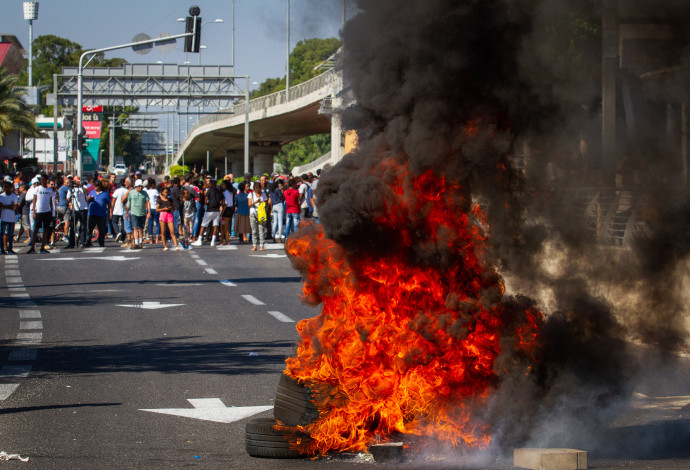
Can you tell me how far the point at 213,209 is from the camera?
2422cm

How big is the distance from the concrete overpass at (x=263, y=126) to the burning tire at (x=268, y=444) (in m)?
28.5

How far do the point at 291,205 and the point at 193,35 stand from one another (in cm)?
795

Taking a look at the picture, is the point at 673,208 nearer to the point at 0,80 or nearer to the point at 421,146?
the point at 421,146

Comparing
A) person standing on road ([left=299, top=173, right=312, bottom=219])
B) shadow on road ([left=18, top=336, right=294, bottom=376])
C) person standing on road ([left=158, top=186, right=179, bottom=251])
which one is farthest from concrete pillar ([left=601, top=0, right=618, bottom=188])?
person standing on road ([left=299, top=173, right=312, bottom=219])

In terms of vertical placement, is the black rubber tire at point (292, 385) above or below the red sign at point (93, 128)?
below

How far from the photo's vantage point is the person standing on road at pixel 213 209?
2395 cm

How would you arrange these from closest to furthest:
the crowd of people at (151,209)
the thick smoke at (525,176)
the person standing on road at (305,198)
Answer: the thick smoke at (525,176) → the crowd of people at (151,209) → the person standing on road at (305,198)

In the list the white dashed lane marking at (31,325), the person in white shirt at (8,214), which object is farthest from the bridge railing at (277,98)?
the white dashed lane marking at (31,325)

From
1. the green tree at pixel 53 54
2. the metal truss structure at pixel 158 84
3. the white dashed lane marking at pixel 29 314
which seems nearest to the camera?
the white dashed lane marking at pixel 29 314

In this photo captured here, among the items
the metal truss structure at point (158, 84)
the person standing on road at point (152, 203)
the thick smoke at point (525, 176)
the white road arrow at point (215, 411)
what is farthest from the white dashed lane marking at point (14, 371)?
the metal truss structure at point (158, 84)

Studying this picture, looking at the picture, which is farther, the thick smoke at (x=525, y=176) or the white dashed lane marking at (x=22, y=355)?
the white dashed lane marking at (x=22, y=355)

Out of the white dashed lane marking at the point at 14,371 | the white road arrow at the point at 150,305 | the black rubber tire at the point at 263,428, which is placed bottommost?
the white road arrow at the point at 150,305

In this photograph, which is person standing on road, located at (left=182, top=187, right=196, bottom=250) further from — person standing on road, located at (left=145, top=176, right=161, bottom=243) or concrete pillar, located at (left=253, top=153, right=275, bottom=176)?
concrete pillar, located at (left=253, top=153, right=275, bottom=176)

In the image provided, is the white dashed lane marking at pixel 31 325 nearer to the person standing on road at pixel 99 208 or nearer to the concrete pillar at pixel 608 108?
the concrete pillar at pixel 608 108
